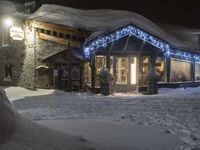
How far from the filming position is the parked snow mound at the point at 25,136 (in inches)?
216

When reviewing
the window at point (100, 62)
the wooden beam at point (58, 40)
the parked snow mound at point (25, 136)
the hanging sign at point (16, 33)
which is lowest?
the parked snow mound at point (25, 136)

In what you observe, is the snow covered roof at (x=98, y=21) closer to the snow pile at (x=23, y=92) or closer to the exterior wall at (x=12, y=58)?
the exterior wall at (x=12, y=58)

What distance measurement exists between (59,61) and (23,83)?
3670mm

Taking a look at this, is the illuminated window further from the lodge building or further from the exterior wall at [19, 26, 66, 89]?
the exterior wall at [19, 26, 66, 89]

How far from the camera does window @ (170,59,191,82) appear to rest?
28291 mm

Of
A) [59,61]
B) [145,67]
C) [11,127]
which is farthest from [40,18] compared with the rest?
[11,127]

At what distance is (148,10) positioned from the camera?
39469 mm

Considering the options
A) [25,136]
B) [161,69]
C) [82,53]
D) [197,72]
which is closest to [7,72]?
[82,53]

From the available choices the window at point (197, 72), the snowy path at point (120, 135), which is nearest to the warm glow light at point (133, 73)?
the window at point (197, 72)

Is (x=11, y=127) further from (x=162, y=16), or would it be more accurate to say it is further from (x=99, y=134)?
(x=162, y=16)

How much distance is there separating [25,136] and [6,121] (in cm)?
42

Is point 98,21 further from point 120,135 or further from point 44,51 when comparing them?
point 120,135

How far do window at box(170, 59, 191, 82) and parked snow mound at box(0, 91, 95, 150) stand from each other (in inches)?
881

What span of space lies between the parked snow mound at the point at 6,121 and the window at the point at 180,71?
76.1 feet
